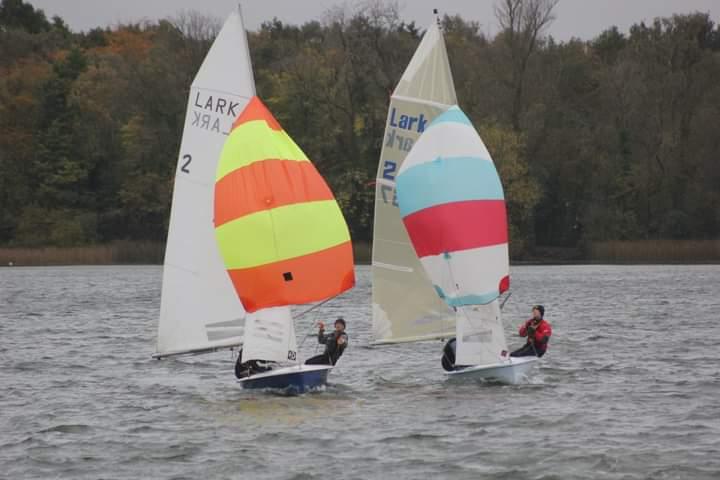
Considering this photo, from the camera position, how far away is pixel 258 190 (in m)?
22.1

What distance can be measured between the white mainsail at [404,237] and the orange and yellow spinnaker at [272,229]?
8.96 feet

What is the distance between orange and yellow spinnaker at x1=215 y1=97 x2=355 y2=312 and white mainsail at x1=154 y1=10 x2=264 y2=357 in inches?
55.0

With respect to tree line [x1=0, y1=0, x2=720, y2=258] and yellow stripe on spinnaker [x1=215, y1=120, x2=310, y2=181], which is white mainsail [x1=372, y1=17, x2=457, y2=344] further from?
tree line [x1=0, y1=0, x2=720, y2=258]

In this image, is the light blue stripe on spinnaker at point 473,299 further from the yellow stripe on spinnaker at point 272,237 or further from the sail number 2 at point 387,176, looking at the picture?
the sail number 2 at point 387,176

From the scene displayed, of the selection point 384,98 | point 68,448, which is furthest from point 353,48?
point 68,448

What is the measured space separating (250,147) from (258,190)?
2.30 ft

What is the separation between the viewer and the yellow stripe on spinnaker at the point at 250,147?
22.2 metres

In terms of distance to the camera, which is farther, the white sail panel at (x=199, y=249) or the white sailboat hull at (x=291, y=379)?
the white sail panel at (x=199, y=249)

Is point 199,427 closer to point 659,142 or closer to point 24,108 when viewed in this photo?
point 659,142

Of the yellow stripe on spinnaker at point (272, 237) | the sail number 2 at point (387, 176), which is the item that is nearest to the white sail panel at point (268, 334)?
the yellow stripe on spinnaker at point (272, 237)

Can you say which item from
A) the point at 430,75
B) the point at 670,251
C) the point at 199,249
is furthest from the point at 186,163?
the point at 670,251

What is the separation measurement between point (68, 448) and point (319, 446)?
3.42 metres

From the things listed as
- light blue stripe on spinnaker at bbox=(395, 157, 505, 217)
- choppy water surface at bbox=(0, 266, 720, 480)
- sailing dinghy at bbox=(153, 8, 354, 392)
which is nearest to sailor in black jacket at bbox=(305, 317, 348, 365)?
sailing dinghy at bbox=(153, 8, 354, 392)

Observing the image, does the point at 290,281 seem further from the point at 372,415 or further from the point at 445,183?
the point at 445,183
